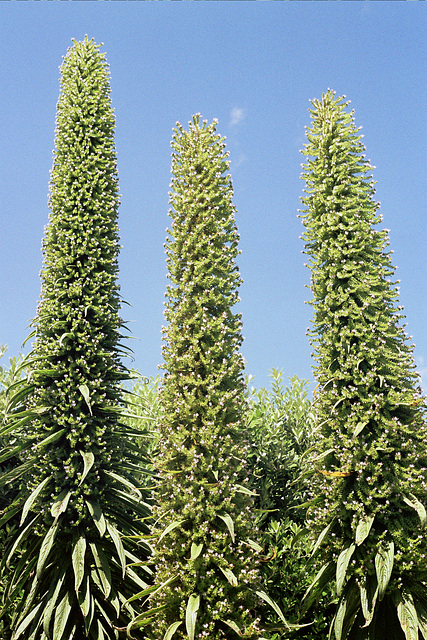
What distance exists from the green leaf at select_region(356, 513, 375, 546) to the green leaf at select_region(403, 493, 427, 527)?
38 centimetres

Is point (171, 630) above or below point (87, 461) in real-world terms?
below

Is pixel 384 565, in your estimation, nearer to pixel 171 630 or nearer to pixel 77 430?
pixel 171 630

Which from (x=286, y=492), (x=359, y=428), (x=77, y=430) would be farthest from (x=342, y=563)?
(x=77, y=430)

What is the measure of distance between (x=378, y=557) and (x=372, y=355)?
2.01 meters

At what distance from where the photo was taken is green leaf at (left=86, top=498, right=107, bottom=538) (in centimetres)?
582

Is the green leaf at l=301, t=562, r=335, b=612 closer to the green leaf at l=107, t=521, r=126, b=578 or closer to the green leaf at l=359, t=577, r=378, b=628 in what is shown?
the green leaf at l=359, t=577, r=378, b=628

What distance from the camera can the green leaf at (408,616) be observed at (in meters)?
5.07

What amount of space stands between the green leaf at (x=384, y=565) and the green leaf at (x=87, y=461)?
3036 millimetres

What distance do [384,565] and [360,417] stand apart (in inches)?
56.0

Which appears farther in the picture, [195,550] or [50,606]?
[50,606]

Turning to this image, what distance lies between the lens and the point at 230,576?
498 cm

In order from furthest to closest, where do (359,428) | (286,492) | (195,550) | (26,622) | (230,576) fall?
(286,492) < (26,622) < (359,428) < (195,550) < (230,576)

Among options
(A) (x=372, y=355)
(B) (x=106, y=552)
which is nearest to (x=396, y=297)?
(A) (x=372, y=355)

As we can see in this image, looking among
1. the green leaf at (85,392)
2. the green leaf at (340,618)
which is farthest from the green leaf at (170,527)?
the green leaf at (340,618)
